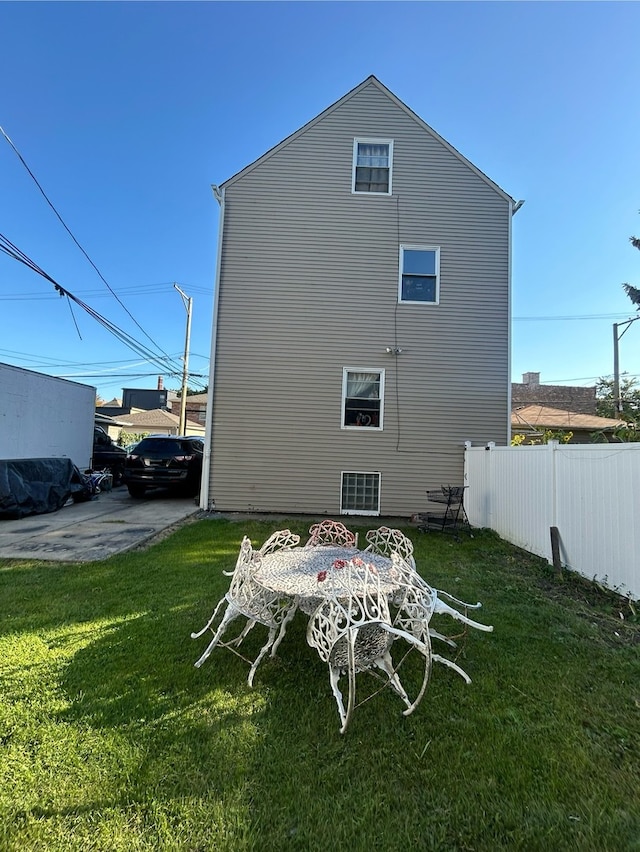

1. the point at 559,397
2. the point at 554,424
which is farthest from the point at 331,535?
the point at 559,397

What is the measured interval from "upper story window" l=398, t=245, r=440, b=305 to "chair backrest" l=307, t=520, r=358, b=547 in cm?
634

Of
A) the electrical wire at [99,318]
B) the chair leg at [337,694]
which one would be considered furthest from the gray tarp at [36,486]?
the chair leg at [337,694]

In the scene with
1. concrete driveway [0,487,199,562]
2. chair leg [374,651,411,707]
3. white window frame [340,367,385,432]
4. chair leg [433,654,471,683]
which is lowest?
concrete driveway [0,487,199,562]

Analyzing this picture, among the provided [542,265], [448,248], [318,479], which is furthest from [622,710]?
[542,265]

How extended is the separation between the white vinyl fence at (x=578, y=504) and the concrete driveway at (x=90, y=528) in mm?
5657

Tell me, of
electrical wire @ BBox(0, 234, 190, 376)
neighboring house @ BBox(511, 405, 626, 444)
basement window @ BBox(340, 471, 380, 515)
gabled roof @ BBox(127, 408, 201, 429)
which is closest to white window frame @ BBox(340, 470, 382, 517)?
basement window @ BBox(340, 471, 380, 515)

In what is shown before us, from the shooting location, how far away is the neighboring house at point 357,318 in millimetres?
8461

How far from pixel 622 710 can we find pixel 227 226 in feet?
31.3

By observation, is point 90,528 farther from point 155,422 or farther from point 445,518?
point 155,422

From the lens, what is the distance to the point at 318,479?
8.43 metres

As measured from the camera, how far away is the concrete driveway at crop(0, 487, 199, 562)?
5.30 meters

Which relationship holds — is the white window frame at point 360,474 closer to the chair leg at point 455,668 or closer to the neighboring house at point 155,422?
the chair leg at point 455,668

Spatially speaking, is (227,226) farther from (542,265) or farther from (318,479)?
(542,265)

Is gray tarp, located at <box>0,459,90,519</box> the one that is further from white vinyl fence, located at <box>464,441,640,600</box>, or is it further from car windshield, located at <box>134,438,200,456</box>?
white vinyl fence, located at <box>464,441,640,600</box>
